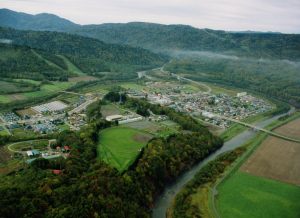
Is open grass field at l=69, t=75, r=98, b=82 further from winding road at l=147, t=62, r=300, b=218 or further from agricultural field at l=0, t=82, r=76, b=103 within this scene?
winding road at l=147, t=62, r=300, b=218

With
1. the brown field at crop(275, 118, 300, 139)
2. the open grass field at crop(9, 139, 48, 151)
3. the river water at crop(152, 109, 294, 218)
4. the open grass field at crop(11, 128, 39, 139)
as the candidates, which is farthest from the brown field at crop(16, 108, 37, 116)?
the brown field at crop(275, 118, 300, 139)

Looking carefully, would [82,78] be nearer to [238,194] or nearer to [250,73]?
[250,73]

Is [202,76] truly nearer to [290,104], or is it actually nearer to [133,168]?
[290,104]

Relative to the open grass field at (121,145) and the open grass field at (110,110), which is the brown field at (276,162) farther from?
the open grass field at (110,110)

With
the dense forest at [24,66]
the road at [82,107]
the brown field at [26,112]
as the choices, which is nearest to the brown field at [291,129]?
the road at [82,107]

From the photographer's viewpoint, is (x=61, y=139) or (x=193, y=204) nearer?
(x=193, y=204)

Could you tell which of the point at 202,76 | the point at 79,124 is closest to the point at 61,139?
the point at 79,124
